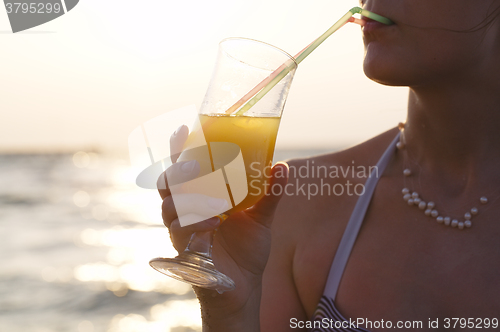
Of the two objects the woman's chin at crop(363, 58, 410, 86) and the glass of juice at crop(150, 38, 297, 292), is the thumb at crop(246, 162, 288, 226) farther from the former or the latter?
the woman's chin at crop(363, 58, 410, 86)

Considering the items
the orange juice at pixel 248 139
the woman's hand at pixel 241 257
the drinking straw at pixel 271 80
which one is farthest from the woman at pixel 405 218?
the drinking straw at pixel 271 80

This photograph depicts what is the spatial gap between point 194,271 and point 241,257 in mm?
341

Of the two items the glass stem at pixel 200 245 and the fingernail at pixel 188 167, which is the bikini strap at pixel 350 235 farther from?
the fingernail at pixel 188 167

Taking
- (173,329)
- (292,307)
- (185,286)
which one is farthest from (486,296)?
(185,286)

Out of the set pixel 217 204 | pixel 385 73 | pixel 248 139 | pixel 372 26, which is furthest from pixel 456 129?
pixel 217 204

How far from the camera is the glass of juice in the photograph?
1433 mm

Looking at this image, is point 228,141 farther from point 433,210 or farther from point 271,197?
point 433,210

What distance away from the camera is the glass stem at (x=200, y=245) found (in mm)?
1496

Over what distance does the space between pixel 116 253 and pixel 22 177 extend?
14.3 metres

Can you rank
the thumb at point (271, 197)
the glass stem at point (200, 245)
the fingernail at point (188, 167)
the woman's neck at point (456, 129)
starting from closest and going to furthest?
the fingernail at point (188, 167) < the glass stem at point (200, 245) < the thumb at point (271, 197) < the woman's neck at point (456, 129)

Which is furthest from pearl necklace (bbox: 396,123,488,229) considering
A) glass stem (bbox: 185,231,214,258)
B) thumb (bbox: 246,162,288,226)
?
glass stem (bbox: 185,231,214,258)

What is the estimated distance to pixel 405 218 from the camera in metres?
2.15

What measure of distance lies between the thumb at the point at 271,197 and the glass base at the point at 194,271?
343 mm

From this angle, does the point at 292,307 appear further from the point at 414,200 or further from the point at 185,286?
the point at 185,286
